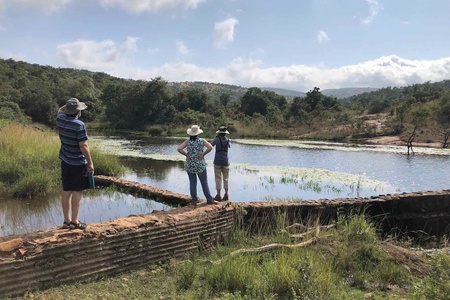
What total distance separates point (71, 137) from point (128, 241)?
158cm

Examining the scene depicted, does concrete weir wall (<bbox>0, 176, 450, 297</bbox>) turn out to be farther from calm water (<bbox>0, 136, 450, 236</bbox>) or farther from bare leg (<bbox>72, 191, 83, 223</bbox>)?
calm water (<bbox>0, 136, 450, 236</bbox>)

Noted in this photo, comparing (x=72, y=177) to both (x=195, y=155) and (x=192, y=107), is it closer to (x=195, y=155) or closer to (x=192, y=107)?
(x=195, y=155)

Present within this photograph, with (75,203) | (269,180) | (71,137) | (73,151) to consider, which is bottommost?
(269,180)

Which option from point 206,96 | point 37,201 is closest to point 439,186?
point 37,201

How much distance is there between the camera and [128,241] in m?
5.26

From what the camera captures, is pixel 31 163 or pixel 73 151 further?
A: pixel 31 163

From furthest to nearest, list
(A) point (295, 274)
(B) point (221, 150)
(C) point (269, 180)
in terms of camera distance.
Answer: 1. (C) point (269, 180)
2. (B) point (221, 150)
3. (A) point (295, 274)

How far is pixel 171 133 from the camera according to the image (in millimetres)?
44906

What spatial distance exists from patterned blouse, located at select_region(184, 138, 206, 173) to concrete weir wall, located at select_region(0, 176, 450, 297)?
0.75m

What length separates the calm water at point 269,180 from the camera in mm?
8867

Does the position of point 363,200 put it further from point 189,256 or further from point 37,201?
point 37,201

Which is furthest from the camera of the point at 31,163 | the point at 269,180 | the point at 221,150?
the point at 269,180

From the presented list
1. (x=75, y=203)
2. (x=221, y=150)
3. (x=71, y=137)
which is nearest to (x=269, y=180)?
(x=221, y=150)

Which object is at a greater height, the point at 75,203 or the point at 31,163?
the point at 75,203
